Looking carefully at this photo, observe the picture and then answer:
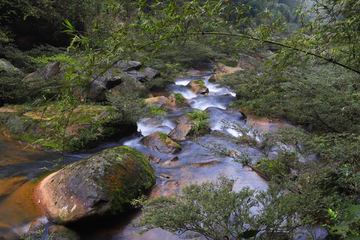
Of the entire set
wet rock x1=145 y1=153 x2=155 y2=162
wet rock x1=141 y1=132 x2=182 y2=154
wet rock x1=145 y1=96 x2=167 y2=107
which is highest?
wet rock x1=145 y1=153 x2=155 y2=162

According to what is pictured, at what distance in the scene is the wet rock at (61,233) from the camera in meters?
2.98

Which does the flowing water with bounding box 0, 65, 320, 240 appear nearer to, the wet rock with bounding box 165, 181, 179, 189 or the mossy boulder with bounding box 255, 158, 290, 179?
the wet rock with bounding box 165, 181, 179, 189

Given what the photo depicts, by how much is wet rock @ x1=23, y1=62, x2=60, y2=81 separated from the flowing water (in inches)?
128

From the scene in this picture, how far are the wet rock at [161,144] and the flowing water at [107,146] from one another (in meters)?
0.17

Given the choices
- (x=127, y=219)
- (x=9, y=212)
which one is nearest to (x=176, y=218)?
(x=127, y=219)

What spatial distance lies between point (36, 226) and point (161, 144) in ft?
12.2

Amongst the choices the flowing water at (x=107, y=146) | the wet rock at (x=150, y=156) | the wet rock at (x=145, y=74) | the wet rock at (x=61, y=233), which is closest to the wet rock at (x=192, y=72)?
the wet rock at (x=145, y=74)

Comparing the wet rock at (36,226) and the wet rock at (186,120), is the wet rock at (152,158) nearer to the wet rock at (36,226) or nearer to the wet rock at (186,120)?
the wet rock at (186,120)

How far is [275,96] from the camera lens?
6914 millimetres

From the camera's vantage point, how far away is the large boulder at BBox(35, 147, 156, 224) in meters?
3.28

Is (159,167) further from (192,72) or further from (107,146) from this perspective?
(192,72)

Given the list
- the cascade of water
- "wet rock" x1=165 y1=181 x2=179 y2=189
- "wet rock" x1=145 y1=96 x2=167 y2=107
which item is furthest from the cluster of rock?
"wet rock" x1=165 y1=181 x2=179 y2=189

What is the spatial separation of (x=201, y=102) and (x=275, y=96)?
4740mm

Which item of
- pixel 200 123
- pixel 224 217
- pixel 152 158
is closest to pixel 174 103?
pixel 200 123
